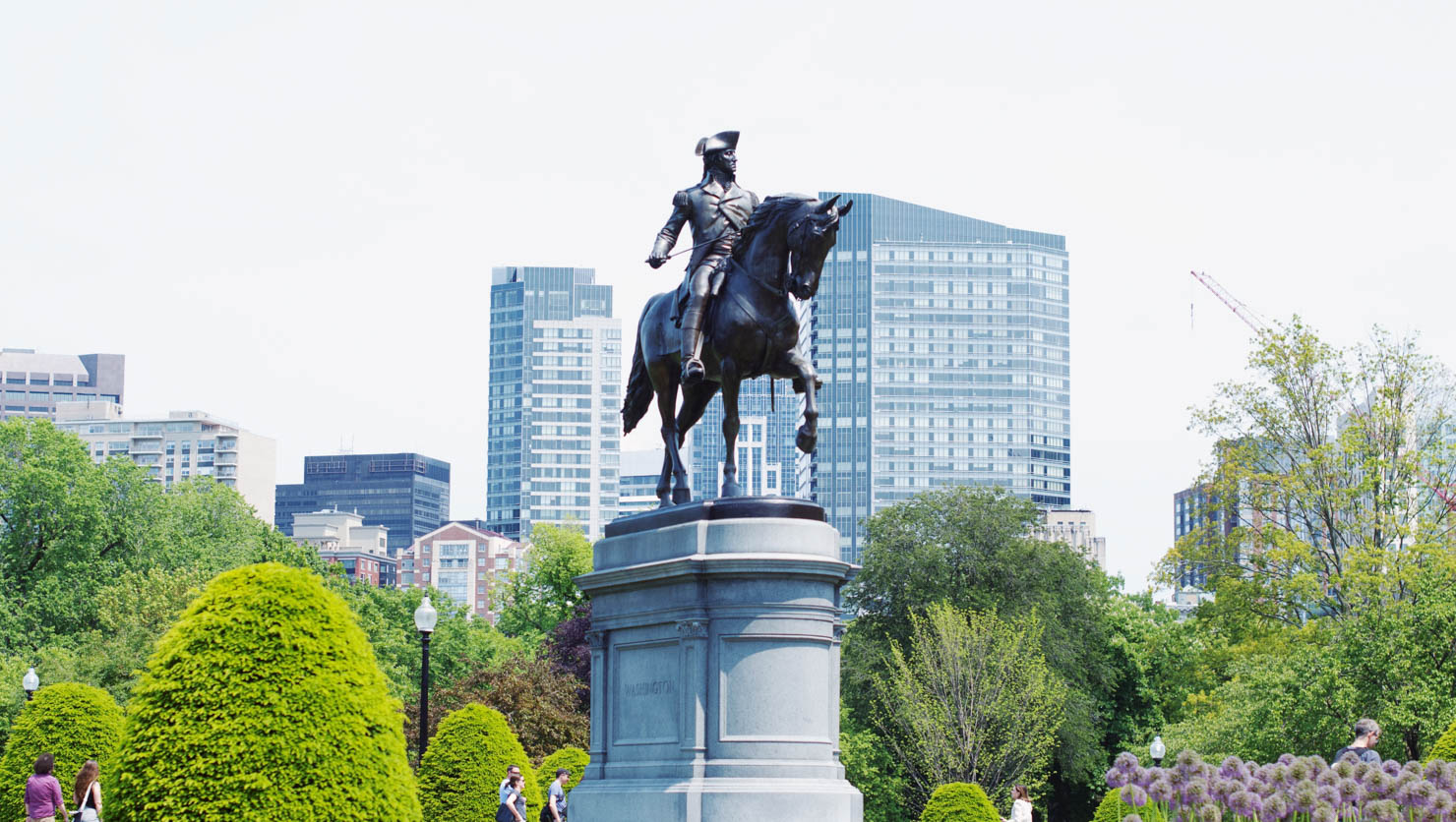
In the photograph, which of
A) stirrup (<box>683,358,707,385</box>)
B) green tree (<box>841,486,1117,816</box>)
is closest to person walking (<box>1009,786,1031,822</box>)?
stirrup (<box>683,358,707,385</box>)

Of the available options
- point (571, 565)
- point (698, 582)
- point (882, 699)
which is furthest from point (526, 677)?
point (698, 582)

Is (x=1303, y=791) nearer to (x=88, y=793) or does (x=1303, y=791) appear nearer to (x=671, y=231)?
(x=671, y=231)

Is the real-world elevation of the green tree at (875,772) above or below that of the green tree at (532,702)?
below

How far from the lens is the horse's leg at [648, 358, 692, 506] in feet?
61.9

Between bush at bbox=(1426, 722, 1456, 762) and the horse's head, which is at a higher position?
the horse's head

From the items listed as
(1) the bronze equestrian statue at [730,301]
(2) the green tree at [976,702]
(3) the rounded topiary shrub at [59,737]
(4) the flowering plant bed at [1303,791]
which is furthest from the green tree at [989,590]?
(4) the flowering plant bed at [1303,791]

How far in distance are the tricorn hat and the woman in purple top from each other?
11.4 meters

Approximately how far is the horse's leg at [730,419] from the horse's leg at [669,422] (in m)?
0.68

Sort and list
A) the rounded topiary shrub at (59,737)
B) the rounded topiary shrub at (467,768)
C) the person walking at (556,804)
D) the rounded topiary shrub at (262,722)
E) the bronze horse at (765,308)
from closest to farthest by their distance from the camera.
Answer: the rounded topiary shrub at (262,722)
the bronze horse at (765,308)
the person walking at (556,804)
the rounded topiary shrub at (467,768)
the rounded topiary shrub at (59,737)

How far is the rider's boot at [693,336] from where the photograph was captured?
17.6m

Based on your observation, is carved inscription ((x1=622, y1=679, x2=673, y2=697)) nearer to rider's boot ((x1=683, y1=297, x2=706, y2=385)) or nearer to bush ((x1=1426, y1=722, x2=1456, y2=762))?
rider's boot ((x1=683, y1=297, x2=706, y2=385))

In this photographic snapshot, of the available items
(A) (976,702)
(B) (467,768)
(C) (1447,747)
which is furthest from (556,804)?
(A) (976,702)

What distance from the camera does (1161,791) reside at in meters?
11.9

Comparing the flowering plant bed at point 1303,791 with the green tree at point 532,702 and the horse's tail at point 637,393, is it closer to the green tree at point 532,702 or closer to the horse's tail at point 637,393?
the horse's tail at point 637,393
